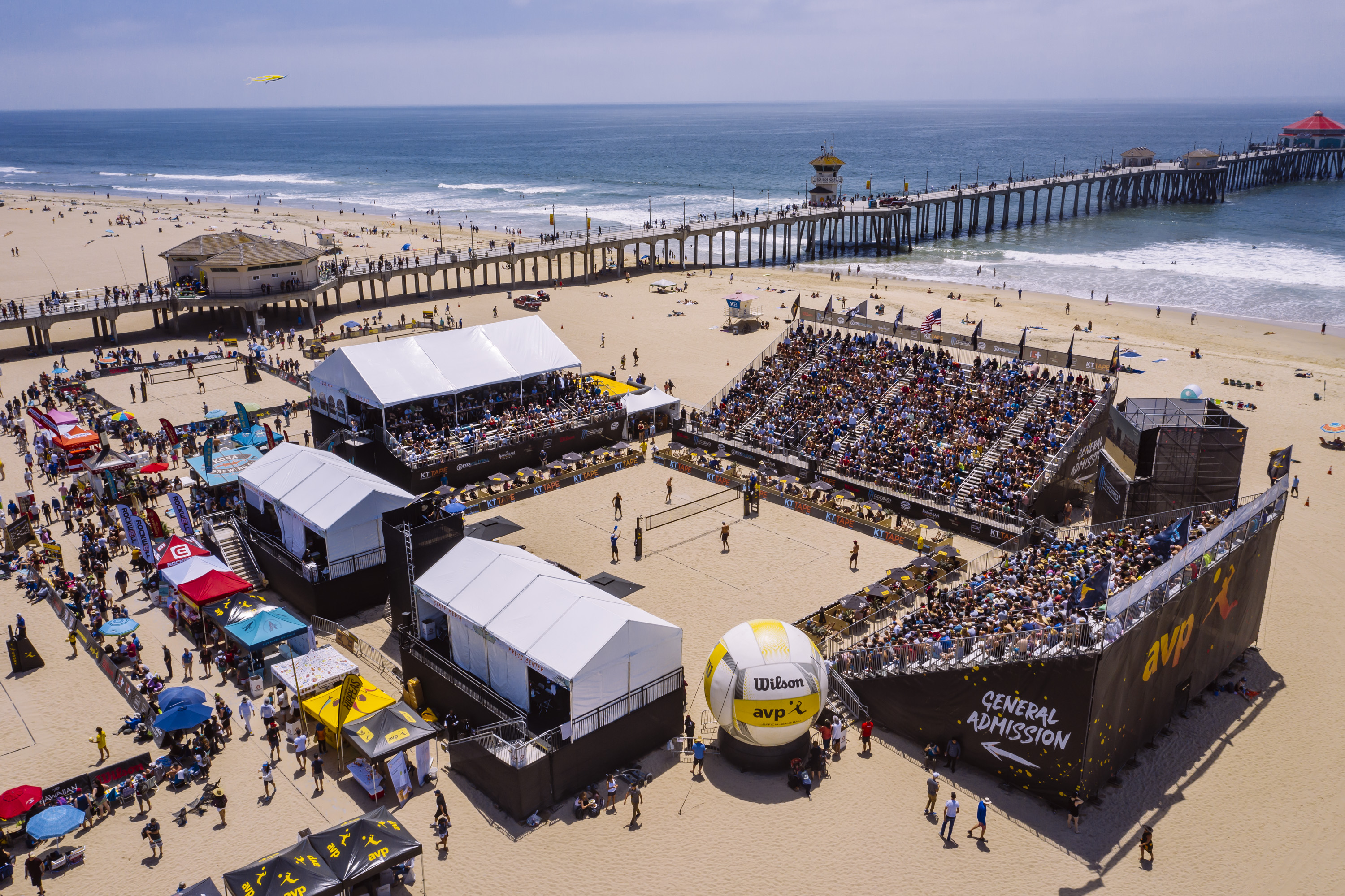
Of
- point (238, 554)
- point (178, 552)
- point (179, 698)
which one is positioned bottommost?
point (238, 554)

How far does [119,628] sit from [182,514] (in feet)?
17.8

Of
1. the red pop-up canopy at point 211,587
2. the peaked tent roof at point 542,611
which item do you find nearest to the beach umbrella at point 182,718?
the peaked tent roof at point 542,611

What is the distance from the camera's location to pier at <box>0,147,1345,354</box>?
5147 centimetres

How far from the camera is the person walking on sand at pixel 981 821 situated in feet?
51.9

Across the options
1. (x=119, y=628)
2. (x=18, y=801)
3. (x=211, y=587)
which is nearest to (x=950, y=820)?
(x=18, y=801)

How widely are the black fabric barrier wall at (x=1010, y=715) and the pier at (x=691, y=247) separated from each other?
4415cm

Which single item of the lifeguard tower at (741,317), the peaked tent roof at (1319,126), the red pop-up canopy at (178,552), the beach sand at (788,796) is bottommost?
the beach sand at (788,796)

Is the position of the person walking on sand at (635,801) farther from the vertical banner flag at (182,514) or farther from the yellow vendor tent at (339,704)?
the vertical banner flag at (182,514)

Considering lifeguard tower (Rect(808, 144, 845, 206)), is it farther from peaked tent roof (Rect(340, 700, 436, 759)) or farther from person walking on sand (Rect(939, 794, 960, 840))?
peaked tent roof (Rect(340, 700, 436, 759))

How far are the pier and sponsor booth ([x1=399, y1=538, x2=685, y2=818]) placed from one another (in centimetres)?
3790

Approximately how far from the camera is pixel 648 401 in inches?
1438

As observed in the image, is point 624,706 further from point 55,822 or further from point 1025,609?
point 55,822

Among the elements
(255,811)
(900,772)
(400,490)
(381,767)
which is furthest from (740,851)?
(400,490)

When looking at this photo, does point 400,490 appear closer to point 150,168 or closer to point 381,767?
point 381,767
